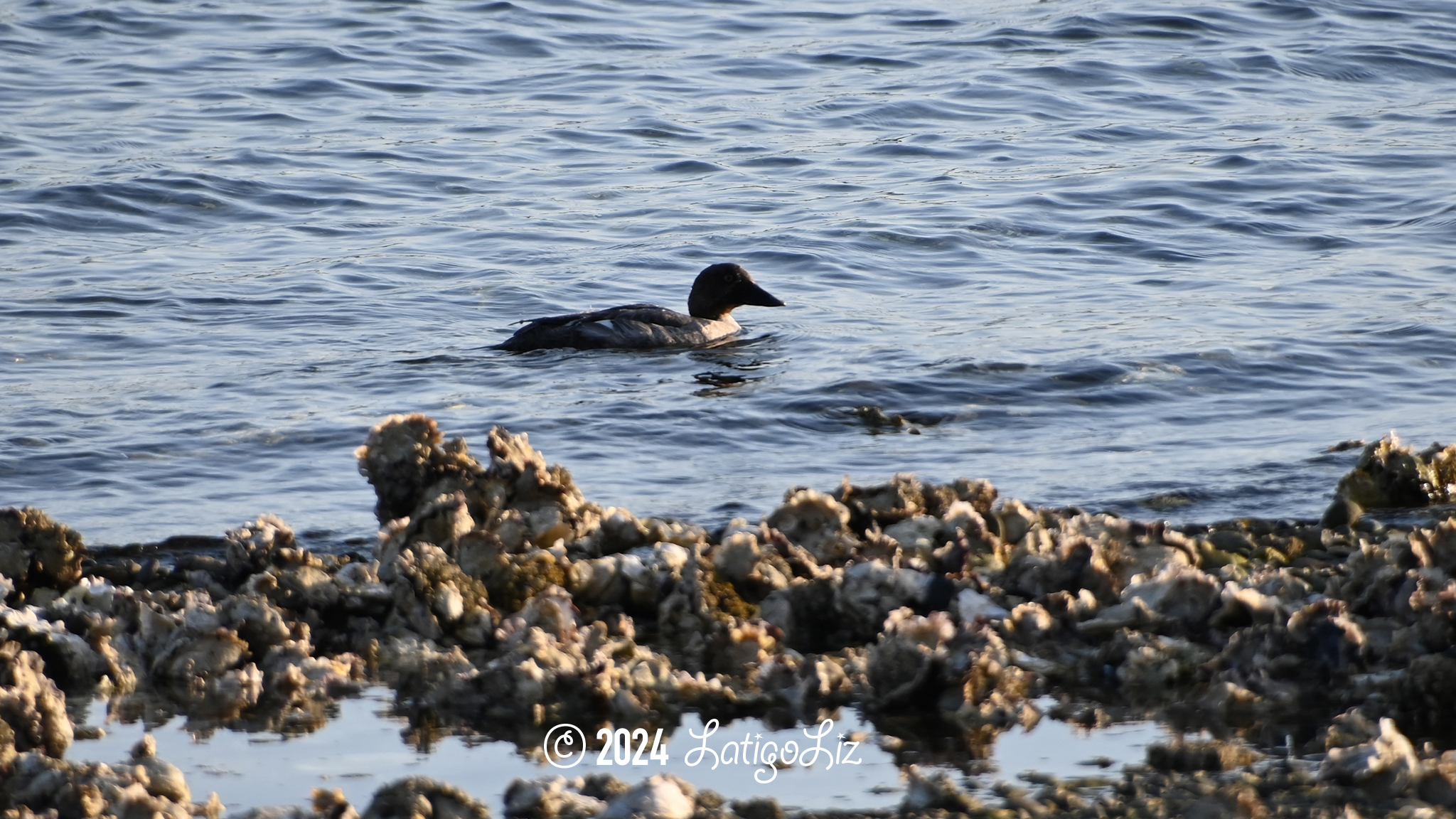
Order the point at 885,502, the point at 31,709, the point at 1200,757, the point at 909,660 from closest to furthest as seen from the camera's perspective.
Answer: the point at 1200,757, the point at 31,709, the point at 909,660, the point at 885,502

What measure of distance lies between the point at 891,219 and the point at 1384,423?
5660mm

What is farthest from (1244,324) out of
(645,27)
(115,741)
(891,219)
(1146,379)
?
(645,27)

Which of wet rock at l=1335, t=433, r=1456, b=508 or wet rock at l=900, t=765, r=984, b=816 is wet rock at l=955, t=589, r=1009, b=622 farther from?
wet rock at l=1335, t=433, r=1456, b=508

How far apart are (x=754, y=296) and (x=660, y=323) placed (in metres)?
0.78

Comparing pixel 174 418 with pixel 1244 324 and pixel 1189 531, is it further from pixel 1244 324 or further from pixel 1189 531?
pixel 1244 324

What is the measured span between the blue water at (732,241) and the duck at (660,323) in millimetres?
149

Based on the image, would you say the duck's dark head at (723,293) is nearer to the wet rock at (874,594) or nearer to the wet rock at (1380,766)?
the wet rock at (874,594)


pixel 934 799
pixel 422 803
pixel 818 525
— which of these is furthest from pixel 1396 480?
pixel 422 803

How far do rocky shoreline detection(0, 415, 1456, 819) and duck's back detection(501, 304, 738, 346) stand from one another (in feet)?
14.9

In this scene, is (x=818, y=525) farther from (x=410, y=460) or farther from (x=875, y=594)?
(x=410, y=460)

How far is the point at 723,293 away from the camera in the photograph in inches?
415

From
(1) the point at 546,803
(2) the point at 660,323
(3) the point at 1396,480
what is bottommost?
(2) the point at 660,323

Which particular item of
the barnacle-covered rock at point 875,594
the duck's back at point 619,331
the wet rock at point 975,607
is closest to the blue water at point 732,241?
the duck's back at point 619,331

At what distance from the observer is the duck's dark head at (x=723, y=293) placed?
10414mm
